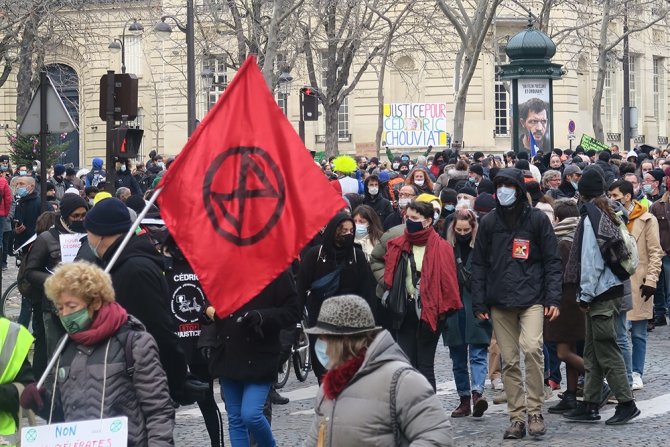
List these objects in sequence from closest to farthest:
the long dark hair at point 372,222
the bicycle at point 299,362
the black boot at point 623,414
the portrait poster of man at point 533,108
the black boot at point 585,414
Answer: the black boot at point 623,414, the black boot at point 585,414, the long dark hair at point 372,222, the bicycle at point 299,362, the portrait poster of man at point 533,108

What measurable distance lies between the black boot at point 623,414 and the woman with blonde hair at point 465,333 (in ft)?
3.23

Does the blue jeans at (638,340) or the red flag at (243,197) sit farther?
the blue jeans at (638,340)

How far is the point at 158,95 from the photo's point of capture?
189ft

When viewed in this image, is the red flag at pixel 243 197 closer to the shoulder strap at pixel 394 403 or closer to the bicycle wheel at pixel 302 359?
the shoulder strap at pixel 394 403

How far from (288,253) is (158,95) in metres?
51.4

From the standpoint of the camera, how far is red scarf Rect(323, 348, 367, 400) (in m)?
5.24

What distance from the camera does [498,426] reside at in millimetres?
10531

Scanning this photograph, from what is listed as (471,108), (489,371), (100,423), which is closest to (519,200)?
(489,371)

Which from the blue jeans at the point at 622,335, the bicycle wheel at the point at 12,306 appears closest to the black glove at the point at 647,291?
the blue jeans at the point at 622,335

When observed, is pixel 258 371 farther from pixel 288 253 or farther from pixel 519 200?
pixel 519 200

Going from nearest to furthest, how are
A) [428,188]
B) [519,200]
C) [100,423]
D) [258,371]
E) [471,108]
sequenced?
[100,423] → [258,371] → [519,200] → [428,188] → [471,108]

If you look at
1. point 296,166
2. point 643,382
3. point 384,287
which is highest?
point 296,166

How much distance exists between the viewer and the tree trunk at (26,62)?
115 ft

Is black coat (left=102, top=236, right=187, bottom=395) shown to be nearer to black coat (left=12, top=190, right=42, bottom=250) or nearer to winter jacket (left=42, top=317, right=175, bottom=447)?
winter jacket (left=42, top=317, right=175, bottom=447)
